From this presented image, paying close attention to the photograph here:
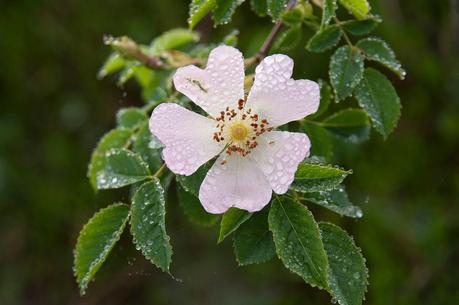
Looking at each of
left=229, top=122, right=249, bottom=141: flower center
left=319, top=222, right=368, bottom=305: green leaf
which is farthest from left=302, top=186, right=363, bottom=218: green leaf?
left=229, top=122, right=249, bottom=141: flower center

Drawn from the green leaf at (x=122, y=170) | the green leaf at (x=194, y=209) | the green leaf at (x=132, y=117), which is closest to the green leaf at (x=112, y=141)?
the green leaf at (x=132, y=117)

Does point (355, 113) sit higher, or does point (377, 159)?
point (355, 113)

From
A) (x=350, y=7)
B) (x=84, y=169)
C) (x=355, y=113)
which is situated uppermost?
(x=350, y=7)

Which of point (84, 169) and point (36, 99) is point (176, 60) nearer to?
point (84, 169)

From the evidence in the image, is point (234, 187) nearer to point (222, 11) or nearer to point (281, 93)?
Answer: point (281, 93)

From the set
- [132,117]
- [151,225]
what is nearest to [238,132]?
[151,225]

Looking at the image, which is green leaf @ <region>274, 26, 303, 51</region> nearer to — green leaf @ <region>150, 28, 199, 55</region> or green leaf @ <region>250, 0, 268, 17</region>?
green leaf @ <region>250, 0, 268, 17</region>

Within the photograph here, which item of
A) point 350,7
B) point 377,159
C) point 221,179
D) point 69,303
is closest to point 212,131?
point 221,179
